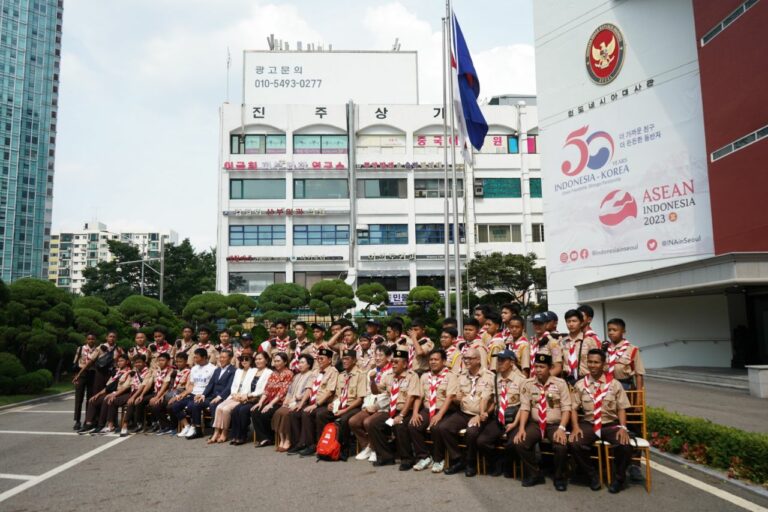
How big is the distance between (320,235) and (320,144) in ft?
21.8

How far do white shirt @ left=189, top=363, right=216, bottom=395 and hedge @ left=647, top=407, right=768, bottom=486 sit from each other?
706cm

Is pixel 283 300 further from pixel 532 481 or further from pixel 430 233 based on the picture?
pixel 532 481

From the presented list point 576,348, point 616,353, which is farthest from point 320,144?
point 616,353

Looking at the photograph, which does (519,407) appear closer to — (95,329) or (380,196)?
(95,329)

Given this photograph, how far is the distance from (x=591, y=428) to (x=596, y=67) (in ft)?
66.3

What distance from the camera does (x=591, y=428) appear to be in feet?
20.5

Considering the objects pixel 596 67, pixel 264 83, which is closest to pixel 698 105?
pixel 596 67

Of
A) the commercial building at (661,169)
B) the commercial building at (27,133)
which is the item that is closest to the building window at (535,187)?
the commercial building at (661,169)

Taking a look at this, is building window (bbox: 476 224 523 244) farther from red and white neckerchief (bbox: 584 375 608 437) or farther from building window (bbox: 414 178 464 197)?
red and white neckerchief (bbox: 584 375 608 437)

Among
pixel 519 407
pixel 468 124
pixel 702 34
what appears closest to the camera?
pixel 519 407

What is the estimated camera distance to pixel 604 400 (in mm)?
6289

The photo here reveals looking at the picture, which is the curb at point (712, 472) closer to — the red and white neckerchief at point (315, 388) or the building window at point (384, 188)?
the red and white neckerchief at point (315, 388)

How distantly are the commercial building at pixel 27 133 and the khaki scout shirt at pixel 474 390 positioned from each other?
8292 centimetres

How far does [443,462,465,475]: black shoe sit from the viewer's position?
6.91 meters
